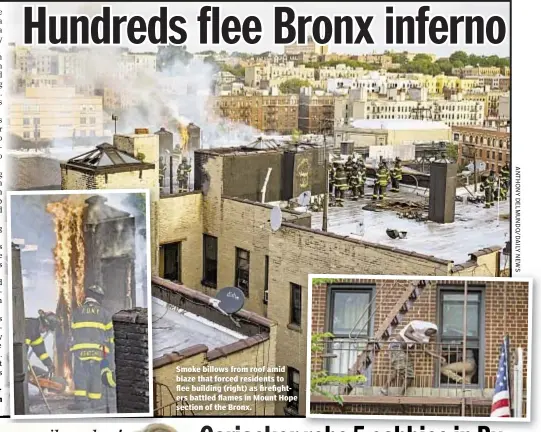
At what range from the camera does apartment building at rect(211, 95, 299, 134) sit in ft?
14.4

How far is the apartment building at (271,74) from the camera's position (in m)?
4.35

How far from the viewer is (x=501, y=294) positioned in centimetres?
429

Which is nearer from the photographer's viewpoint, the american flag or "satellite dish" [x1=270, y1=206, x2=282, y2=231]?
the american flag

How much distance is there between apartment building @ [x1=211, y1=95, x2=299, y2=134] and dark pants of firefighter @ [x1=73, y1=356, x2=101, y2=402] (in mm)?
1252

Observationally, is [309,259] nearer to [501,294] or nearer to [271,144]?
[271,144]

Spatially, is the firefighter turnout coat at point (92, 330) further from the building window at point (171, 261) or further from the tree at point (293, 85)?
the tree at point (293, 85)

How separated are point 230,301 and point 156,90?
994mm

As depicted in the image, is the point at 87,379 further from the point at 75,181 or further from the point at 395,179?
the point at 395,179

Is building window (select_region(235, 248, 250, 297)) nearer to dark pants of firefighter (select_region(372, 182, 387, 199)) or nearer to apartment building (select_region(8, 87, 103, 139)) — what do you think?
dark pants of firefighter (select_region(372, 182, 387, 199))

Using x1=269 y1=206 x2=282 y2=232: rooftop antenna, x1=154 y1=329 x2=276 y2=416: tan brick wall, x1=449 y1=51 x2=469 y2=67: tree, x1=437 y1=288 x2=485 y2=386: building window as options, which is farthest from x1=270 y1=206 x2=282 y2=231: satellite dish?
x1=449 y1=51 x2=469 y2=67: tree

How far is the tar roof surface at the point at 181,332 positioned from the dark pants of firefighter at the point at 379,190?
0.87 meters

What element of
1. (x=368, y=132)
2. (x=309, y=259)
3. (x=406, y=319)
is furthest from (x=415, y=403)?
(x=368, y=132)

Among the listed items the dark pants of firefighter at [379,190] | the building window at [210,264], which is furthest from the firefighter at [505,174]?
the building window at [210,264]

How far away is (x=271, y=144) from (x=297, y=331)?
0.84m
